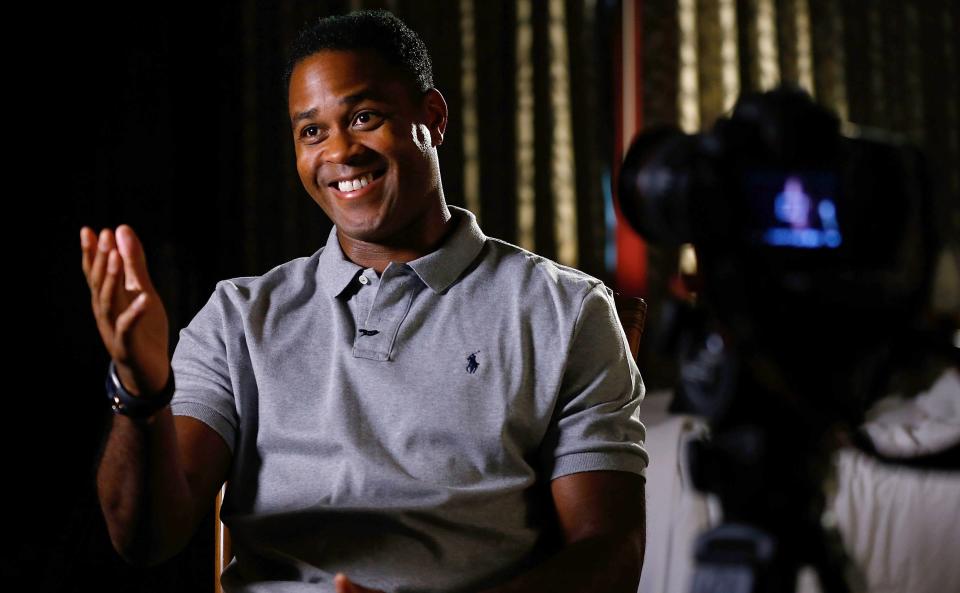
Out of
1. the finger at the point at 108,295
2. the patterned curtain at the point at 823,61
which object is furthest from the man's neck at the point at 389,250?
the patterned curtain at the point at 823,61

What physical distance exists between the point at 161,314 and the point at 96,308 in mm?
72

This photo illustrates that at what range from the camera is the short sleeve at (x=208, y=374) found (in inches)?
46.5

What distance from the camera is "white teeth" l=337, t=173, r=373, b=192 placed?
4.14ft

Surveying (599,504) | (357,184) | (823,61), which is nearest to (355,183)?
(357,184)

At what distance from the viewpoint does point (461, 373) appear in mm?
1149

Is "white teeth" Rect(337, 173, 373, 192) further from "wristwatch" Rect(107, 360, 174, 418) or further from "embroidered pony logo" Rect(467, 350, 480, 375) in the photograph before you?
"wristwatch" Rect(107, 360, 174, 418)

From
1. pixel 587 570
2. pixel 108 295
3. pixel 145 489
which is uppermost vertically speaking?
pixel 108 295

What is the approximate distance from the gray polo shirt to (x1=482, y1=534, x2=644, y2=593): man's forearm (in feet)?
0.25

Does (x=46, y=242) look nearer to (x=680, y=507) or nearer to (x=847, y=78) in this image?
(x=680, y=507)

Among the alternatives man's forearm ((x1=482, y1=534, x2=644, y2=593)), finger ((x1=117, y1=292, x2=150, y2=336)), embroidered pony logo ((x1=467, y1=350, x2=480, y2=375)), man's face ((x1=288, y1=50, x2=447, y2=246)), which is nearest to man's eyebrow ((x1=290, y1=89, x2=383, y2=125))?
man's face ((x1=288, y1=50, x2=447, y2=246))

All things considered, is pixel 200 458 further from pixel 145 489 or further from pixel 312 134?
pixel 312 134

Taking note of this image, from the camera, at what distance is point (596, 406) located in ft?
3.82

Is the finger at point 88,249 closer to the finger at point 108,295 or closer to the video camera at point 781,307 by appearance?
the finger at point 108,295

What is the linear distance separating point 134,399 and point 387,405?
0.30 m
